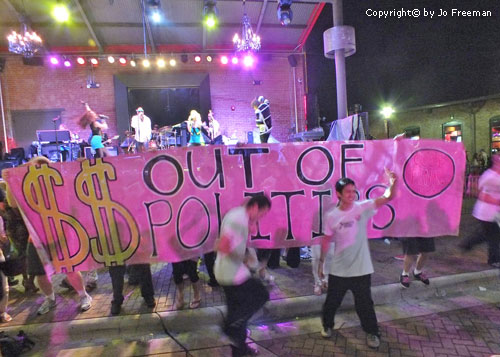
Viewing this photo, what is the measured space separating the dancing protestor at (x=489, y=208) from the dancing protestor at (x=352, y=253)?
7.36 feet

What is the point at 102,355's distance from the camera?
3670mm

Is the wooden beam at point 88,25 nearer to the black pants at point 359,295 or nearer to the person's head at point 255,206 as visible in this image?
the person's head at point 255,206

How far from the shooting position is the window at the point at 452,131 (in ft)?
74.8

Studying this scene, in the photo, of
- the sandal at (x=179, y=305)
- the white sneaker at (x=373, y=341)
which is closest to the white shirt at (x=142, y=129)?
the sandal at (x=179, y=305)

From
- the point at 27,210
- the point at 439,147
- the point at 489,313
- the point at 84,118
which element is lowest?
the point at 489,313

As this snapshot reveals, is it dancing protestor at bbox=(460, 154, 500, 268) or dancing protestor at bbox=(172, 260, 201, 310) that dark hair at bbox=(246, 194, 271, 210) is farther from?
dancing protestor at bbox=(460, 154, 500, 268)

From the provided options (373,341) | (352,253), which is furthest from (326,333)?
(352,253)

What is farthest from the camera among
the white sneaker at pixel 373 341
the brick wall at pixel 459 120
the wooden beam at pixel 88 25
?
the brick wall at pixel 459 120

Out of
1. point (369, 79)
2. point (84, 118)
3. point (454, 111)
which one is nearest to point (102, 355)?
point (84, 118)

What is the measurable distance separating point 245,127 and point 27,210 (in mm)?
11993

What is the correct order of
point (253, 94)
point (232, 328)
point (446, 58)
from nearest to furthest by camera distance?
point (232, 328) < point (253, 94) < point (446, 58)

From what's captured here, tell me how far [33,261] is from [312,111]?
12352mm

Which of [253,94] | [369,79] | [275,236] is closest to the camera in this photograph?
[275,236]

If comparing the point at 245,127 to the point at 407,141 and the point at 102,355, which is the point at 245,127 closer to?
the point at 407,141
